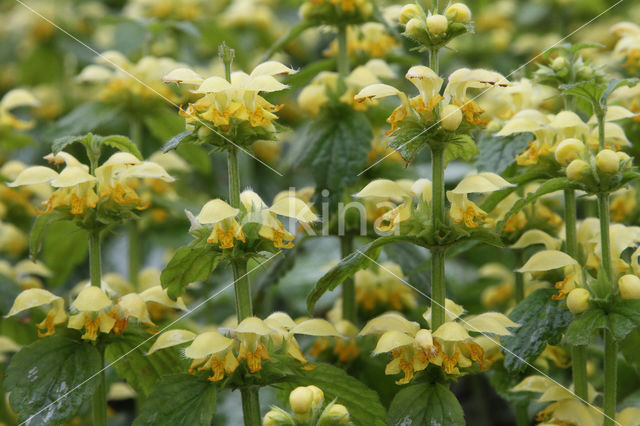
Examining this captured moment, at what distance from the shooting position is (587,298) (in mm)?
1557

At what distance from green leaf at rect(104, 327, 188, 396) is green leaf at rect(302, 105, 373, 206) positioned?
53 centimetres

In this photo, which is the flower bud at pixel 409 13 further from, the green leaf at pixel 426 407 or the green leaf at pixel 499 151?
the green leaf at pixel 426 407

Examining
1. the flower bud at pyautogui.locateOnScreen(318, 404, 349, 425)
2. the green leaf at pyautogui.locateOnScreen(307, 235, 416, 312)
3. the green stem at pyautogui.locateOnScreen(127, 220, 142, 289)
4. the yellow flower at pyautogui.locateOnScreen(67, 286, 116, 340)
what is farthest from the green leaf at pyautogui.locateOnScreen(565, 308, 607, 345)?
the green stem at pyautogui.locateOnScreen(127, 220, 142, 289)

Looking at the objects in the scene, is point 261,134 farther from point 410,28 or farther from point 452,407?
point 452,407

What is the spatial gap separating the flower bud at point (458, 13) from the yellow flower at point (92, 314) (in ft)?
2.99

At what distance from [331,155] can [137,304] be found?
0.60m

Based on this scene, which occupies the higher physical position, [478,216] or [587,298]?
[478,216]

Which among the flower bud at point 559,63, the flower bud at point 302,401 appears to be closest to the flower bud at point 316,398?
the flower bud at point 302,401

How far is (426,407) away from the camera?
154cm

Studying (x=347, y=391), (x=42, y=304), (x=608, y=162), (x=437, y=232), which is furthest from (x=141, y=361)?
(x=608, y=162)

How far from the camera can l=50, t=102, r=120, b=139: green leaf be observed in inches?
95.4

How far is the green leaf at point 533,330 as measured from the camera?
5.18 ft

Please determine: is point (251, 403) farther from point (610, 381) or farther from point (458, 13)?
point (458, 13)

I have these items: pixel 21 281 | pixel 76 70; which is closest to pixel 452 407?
pixel 21 281
